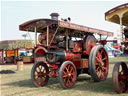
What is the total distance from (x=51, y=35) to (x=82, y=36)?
85.7 inches

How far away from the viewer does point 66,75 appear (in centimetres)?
619

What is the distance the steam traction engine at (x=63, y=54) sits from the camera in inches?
256

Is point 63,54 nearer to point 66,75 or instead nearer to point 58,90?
point 66,75

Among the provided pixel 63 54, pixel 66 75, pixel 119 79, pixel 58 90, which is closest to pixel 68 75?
pixel 66 75

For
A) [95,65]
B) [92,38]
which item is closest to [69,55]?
[95,65]

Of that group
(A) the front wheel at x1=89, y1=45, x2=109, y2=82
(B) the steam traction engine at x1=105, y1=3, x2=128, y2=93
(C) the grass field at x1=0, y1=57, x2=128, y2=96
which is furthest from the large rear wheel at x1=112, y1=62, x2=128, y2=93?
(A) the front wheel at x1=89, y1=45, x2=109, y2=82

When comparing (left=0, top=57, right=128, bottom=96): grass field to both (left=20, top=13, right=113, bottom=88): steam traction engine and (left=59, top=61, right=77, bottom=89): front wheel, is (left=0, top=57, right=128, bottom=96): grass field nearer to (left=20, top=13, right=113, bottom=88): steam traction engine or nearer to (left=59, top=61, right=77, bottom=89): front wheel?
(left=59, top=61, right=77, bottom=89): front wheel

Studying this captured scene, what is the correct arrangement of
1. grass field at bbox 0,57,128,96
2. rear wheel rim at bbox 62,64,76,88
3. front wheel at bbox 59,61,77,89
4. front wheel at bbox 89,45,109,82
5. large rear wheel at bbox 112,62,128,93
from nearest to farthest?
large rear wheel at bbox 112,62,128,93 → grass field at bbox 0,57,128,96 → front wheel at bbox 59,61,77,89 → rear wheel rim at bbox 62,64,76,88 → front wheel at bbox 89,45,109,82

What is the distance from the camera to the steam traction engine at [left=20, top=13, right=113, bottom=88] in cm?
650

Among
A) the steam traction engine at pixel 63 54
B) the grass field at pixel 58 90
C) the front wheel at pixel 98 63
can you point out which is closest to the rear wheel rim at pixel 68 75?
the steam traction engine at pixel 63 54

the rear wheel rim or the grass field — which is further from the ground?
the rear wheel rim

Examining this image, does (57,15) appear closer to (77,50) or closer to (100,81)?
(77,50)

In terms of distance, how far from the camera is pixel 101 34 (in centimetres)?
891

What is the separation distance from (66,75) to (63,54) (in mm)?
887
